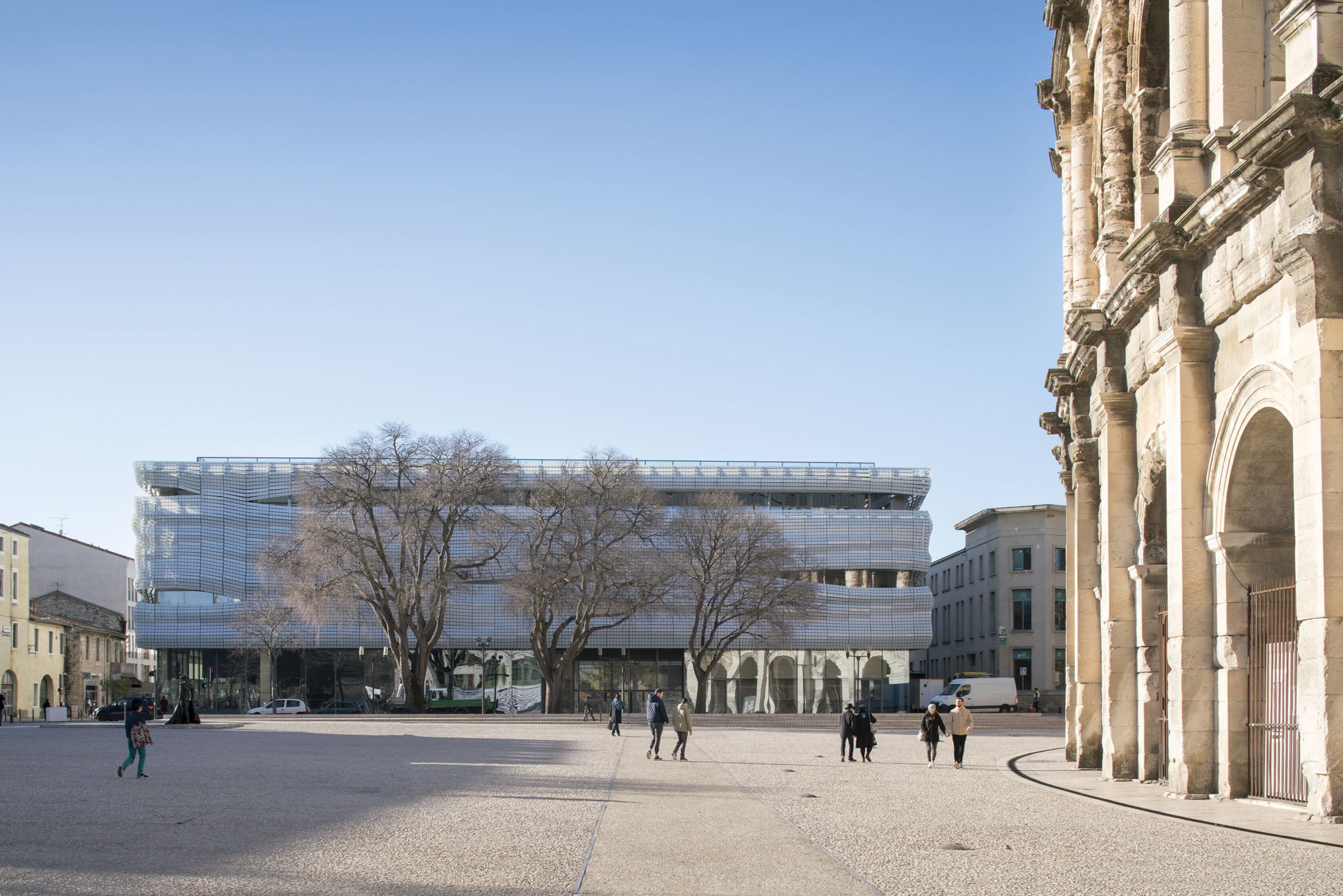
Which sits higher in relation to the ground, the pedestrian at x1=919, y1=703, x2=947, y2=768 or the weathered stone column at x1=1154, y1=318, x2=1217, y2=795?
the weathered stone column at x1=1154, y1=318, x2=1217, y2=795

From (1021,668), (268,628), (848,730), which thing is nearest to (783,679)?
(1021,668)

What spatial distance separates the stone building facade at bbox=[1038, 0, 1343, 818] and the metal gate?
0.04 meters

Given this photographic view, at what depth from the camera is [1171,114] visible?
1902 cm

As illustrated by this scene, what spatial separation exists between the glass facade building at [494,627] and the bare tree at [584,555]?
17456mm

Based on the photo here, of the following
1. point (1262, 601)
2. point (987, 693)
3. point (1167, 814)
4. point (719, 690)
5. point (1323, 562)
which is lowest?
point (719, 690)

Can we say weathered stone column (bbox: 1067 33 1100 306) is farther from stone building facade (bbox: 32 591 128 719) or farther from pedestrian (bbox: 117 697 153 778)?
stone building facade (bbox: 32 591 128 719)

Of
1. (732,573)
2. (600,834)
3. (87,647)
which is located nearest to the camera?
(600,834)

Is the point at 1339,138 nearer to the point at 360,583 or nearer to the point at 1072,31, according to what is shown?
the point at 1072,31

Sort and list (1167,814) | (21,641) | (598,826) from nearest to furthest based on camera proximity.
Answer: (598,826), (1167,814), (21,641)

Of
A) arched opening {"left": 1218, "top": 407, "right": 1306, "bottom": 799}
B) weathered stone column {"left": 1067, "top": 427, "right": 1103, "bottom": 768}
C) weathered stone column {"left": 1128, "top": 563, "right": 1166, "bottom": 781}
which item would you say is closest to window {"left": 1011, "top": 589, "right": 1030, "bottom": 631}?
weathered stone column {"left": 1067, "top": 427, "right": 1103, "bottom": 768}

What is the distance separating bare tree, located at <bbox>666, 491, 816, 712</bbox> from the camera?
64188 mm

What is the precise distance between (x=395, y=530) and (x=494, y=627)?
18.6m

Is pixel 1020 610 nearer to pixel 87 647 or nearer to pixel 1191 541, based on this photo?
pixel 87 647

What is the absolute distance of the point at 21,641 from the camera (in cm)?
7588
